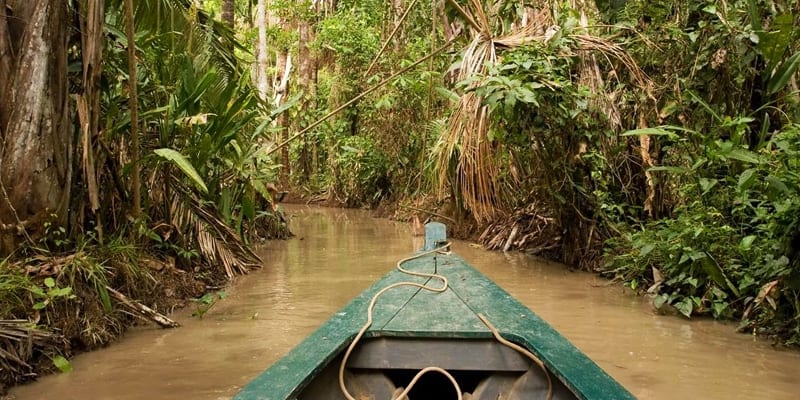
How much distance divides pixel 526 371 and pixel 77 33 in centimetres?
385

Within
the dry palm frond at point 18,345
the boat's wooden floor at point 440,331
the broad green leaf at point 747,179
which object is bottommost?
the dry palm frond at point 18,345

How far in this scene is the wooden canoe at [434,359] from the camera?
2250 mm

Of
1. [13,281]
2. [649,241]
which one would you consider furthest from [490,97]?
[13,281]

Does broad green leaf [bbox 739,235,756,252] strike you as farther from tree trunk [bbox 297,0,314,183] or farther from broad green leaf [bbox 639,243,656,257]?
tree trunk [bbox 297,0,314,183]

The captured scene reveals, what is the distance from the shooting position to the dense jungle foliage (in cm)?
428

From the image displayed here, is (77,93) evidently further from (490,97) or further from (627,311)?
(627,311)

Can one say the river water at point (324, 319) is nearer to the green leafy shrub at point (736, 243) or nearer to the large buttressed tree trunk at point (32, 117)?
the green leafy shrub at point (736, 243)

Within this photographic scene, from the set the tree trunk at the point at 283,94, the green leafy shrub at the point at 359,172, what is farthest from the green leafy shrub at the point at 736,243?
the tree trunk at the point at 283,94

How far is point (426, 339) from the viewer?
2.64 m

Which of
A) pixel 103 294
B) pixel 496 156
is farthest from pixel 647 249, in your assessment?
pixel 103 294

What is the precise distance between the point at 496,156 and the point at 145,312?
174 inches

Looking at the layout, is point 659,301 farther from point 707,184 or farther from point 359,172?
point 359,172

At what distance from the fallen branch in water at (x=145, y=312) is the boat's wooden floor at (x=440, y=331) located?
1844mm

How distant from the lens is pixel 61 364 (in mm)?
3822
